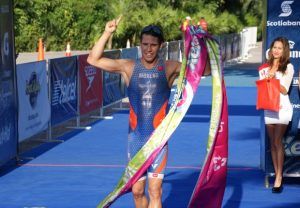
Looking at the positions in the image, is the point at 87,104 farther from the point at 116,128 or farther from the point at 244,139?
the point at 244,139

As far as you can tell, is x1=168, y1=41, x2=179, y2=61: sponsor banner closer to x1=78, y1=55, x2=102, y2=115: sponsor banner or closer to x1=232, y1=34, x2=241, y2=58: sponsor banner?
x1=78, y1=55, x2=102, y2=115: sponsor banner

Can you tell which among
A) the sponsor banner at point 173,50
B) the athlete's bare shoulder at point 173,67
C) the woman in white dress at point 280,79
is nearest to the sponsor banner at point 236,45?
the sponsor banner at point 173,50

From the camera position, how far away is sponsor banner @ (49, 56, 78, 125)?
14695 millimetres

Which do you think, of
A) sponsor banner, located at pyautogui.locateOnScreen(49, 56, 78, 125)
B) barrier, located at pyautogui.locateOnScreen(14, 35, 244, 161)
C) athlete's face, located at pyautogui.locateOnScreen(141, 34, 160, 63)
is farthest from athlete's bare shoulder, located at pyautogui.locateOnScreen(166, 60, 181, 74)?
sponsor banner, located at pyautogui.locateOnScreen(49, 56, 78, 125)

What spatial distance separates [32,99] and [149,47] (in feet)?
21.5

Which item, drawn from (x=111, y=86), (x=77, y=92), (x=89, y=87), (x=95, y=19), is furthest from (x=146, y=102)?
(x=95, y=19)

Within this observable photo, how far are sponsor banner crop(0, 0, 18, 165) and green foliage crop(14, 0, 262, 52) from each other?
89.0ft

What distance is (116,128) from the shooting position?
1680 centimetres

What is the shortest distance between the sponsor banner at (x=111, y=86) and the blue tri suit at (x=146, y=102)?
33.4 ft

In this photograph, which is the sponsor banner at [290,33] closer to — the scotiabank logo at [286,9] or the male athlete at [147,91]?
the scotiabank logo at [286,9]

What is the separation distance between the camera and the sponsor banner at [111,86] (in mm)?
18250

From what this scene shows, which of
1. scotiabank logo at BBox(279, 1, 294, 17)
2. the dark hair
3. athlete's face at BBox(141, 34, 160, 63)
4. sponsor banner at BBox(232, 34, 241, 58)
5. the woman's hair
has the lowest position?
sponsor banner at BBox(232, 34, 241, 58)

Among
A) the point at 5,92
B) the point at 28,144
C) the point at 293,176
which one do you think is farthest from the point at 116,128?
the point at 293,176

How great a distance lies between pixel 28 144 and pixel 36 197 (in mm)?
4626
